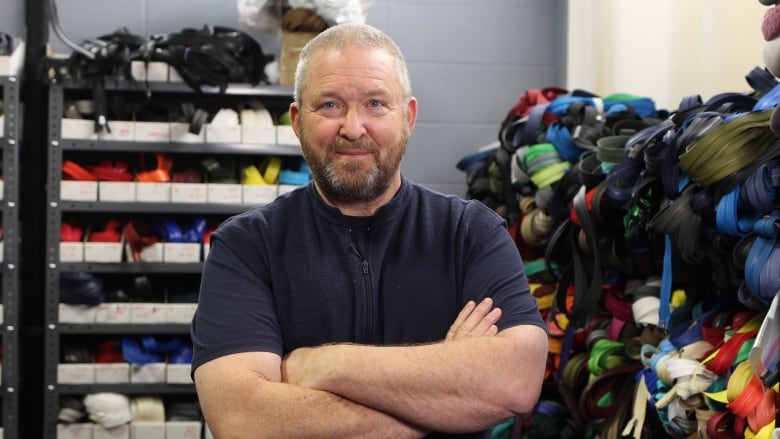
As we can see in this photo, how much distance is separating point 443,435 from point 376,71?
67 centimetres

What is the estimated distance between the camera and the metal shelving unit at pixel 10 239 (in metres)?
3.72

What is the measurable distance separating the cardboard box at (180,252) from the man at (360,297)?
2061 mm

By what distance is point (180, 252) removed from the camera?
3.87 meters

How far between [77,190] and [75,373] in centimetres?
71

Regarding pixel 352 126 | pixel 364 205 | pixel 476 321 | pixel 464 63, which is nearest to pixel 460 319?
pixel 476 321

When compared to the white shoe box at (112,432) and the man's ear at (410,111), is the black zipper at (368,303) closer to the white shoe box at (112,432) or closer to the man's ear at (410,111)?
the man's ear at (410,111)

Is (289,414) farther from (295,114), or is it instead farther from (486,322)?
(295,114)

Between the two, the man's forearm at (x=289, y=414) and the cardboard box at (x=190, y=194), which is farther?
the cardboard box at (x=190, y=194)

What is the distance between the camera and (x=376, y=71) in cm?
181

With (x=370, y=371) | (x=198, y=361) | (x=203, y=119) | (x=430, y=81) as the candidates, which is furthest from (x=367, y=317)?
(x=430, y=81)

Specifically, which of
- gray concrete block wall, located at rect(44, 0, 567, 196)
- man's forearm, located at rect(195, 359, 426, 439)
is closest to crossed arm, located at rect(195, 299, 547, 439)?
man's forearm, located at rect(195, 359, 426, 439)

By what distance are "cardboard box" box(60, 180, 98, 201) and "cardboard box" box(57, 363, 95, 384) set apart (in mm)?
648

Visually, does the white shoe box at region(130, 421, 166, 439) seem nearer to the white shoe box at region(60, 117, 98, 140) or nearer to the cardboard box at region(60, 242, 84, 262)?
the cardboard box at region(60, 242, 84, 262)

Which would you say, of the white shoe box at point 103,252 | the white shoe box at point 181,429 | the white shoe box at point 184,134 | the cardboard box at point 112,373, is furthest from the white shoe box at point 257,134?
the white shoe box at point 181,429
